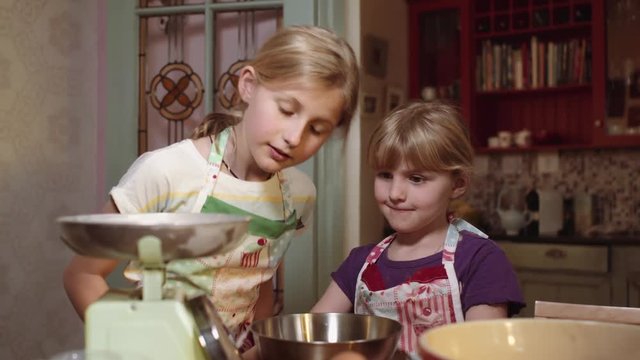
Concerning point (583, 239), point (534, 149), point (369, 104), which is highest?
point (369, 104)

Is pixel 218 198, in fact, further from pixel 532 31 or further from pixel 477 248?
pixel 532 31

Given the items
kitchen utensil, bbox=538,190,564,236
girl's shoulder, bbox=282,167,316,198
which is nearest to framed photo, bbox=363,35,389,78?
kitchen utensil, bbox=538,190,564,236

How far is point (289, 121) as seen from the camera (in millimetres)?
1127

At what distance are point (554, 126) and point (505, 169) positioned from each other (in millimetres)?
394

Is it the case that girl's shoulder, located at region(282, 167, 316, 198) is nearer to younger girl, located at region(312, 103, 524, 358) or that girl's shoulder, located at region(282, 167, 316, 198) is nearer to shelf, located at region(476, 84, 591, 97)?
younger girl, located at region(312, 103, 524, 358)

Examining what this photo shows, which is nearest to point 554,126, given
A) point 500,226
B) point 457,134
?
point 500,226

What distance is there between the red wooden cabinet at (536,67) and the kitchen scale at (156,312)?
350 cm

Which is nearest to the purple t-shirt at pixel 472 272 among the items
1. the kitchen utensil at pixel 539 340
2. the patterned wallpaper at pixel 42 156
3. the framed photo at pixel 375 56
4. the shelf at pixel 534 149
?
the kitchen utensil at pixel 539 340

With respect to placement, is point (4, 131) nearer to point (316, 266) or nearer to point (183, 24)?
point (183, 24)

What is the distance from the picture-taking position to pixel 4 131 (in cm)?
211

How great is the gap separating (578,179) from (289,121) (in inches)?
130

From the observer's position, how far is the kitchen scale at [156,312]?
68 cm

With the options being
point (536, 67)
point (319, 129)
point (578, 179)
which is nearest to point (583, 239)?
point (578, 179)

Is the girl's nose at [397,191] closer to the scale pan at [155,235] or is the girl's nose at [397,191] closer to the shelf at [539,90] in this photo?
the scale pan at [155,235]
